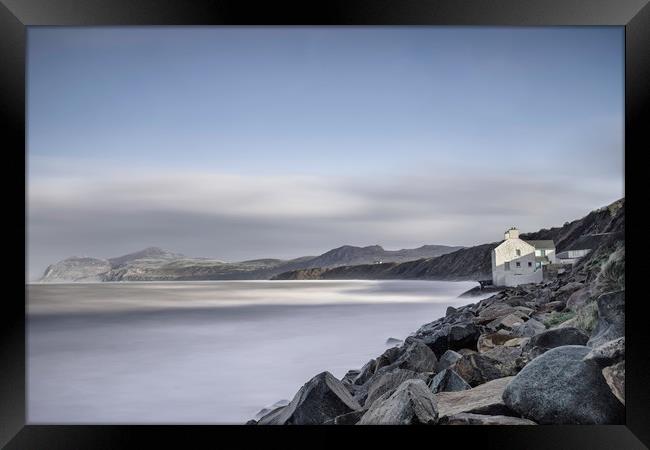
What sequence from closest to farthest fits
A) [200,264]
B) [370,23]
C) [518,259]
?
1. [370,23]
2. [200,264]
3. [518,259]

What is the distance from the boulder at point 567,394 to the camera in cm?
286

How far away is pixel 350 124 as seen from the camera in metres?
3.49

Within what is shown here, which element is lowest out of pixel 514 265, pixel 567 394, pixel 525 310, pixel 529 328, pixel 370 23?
pixel 567 394

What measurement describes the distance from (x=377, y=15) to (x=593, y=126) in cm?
170

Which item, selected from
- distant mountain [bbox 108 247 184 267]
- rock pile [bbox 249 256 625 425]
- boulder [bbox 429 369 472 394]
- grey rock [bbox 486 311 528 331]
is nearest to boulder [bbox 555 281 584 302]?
rock pile [bbox 249 256 625 425]

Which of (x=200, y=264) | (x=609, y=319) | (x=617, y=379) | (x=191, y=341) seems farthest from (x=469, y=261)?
(x=191, y=341)

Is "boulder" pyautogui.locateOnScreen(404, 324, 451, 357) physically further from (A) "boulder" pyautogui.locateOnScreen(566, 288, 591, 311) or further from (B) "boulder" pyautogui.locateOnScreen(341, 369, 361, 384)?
(A) "boulder" pyautogui.locateOnScreen(566, 288, 591, 311)

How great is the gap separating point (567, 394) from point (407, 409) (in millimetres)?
949

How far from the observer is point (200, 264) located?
132 inches

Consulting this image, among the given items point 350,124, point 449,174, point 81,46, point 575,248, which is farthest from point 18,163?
point 575,248

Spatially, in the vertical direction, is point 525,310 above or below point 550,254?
below

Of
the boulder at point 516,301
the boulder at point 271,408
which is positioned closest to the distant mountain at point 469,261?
the boulder at point 516,301

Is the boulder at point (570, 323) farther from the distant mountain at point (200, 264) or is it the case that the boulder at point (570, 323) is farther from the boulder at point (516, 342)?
the distant mountain at point (200, 264)

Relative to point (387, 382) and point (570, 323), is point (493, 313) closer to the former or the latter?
point (570, 323)
